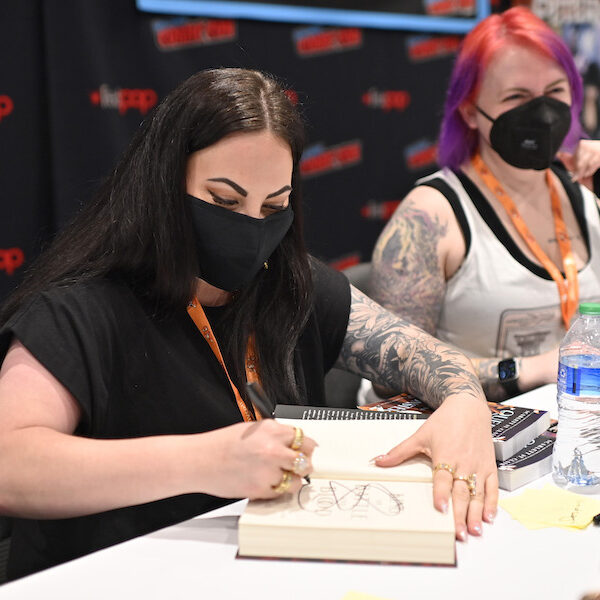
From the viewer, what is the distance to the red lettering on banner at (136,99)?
2617mm

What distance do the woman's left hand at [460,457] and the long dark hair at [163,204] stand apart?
1.20ft

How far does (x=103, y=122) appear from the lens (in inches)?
101

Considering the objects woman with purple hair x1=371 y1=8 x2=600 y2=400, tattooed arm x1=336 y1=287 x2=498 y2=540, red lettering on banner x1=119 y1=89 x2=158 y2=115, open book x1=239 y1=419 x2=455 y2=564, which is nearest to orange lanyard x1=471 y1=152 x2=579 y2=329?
woman with purple hair x1=371 y1=8 x2=600 y2=400

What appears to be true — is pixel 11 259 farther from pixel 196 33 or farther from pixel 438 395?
pixel 438 395

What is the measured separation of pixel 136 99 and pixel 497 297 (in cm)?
139

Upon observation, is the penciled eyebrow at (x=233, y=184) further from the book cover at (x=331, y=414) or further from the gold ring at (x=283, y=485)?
the gold ring at (x=283, y=485)

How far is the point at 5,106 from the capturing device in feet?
7.79

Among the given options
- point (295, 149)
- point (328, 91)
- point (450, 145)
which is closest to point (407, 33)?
point (328, 91)

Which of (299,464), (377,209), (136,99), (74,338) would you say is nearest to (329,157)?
(377,209)

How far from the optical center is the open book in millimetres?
968

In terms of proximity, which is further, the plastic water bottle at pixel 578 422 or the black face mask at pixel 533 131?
the black face mask at pixel 533 131

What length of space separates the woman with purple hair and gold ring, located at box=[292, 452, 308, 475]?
1.17 m

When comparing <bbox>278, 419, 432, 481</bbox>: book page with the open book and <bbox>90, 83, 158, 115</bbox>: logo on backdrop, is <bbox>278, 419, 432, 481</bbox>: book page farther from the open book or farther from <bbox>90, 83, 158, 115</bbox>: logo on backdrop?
<bbox>90, 83, 158, 115</bbox>: logo on backdrop

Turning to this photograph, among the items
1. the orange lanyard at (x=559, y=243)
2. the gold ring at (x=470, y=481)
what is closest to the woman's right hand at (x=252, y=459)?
the gold ring at (x=470, y=481)
